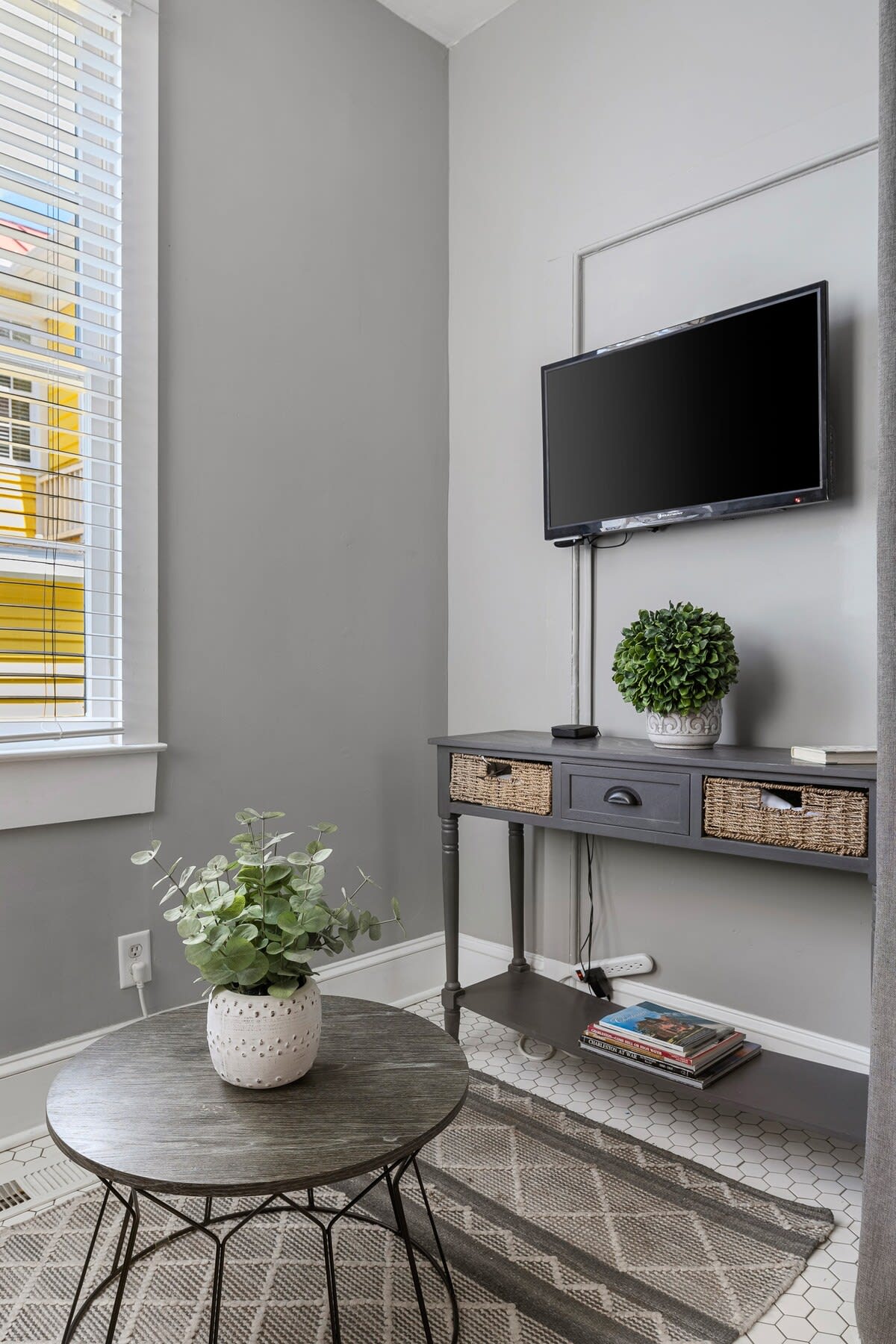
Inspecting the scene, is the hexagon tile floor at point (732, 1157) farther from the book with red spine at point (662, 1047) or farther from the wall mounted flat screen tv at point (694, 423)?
the wall mounted flat screen tv at point (694, 423)

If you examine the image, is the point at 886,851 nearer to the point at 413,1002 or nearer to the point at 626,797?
the point at 626,797

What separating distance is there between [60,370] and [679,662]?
1499mm

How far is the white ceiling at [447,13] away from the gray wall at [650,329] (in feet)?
0.13

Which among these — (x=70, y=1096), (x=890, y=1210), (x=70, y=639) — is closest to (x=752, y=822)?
(x=890, y=1210)

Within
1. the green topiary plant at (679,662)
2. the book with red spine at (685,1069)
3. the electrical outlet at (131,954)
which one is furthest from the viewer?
the electrical outlet at (131,954)

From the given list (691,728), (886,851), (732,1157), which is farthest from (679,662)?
(732,1157)

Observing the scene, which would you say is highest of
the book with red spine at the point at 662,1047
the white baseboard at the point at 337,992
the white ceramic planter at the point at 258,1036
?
the white ceramic planter at the point at 258,1036

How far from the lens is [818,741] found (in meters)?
1.96

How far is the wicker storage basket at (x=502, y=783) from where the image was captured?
2.06 m

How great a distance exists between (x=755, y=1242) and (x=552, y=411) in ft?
6.28

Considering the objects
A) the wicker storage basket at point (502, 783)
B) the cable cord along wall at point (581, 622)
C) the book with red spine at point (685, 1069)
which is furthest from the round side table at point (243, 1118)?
the cable cord along wall at point (581, 622)

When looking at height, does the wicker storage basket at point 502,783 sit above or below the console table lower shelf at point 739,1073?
above

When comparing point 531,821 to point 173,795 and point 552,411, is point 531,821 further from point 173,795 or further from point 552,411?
point 552,411

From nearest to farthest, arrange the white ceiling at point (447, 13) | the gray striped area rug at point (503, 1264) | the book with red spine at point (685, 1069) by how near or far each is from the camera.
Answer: the gray striped area rug at point (503, 1264), the book with red spine at point (685, 1069), the white ceiling at point (447, 13)
